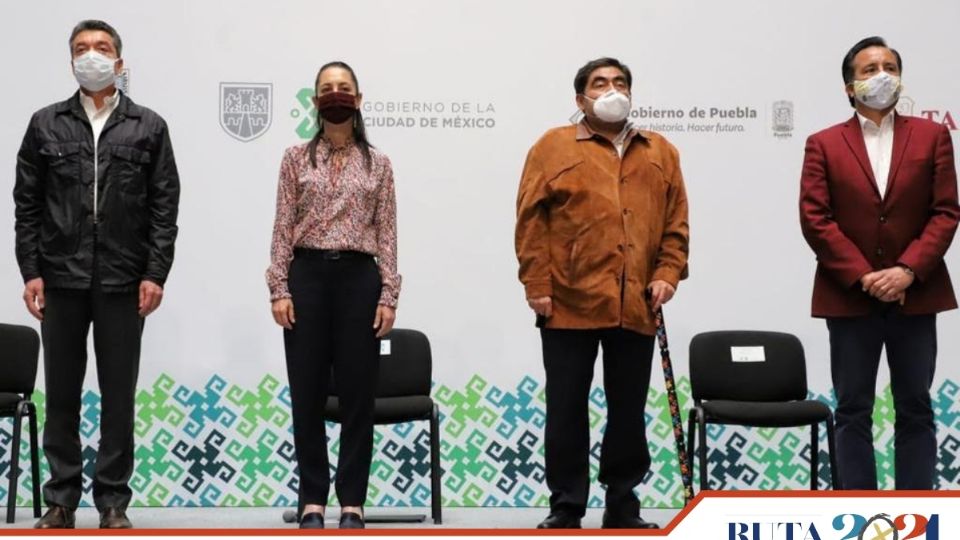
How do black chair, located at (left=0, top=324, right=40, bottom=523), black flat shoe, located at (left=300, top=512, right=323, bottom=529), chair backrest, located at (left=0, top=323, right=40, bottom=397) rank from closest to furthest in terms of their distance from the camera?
1. black flat shoe, located at (left=300, top=512, right=323, bottom=529)
2. black chair, located at (left=0, top=324, right=40, bottom=523)
3. chair backrest, located at (left=0, top=323, right=40, bottom=397)

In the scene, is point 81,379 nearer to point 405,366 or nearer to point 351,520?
point 351,520

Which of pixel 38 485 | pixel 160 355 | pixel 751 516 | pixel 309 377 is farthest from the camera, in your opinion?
pixel 160 355

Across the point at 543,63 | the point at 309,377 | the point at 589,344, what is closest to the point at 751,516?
the point at 589,344

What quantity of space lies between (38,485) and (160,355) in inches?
28.6

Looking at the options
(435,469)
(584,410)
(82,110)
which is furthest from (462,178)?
(82,110)

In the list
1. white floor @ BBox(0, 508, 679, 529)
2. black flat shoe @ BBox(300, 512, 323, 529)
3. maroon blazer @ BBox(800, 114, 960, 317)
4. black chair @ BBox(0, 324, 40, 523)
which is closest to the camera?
black flat shoe @ BBox(300, 512, 323, 529)

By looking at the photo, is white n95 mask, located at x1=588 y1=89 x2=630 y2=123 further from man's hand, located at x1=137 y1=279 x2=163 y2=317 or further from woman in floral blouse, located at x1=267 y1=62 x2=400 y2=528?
man's hand, located at x1=137 y1=279 x2=163 y2=317

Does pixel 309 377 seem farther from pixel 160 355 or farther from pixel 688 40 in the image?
pixel 688 40

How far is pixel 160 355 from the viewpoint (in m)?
5.19

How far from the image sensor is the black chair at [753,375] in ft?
15.9

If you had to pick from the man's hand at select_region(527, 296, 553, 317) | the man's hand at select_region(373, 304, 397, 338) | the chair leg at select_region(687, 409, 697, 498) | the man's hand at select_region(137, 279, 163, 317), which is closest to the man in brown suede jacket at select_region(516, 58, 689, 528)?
the man's hand at select_region(527, 296, 553, 317)

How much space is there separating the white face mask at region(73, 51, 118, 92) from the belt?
0.87 metres

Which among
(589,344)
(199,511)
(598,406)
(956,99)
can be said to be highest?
(956,99)

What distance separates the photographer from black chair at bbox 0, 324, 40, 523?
4645 millimetres
